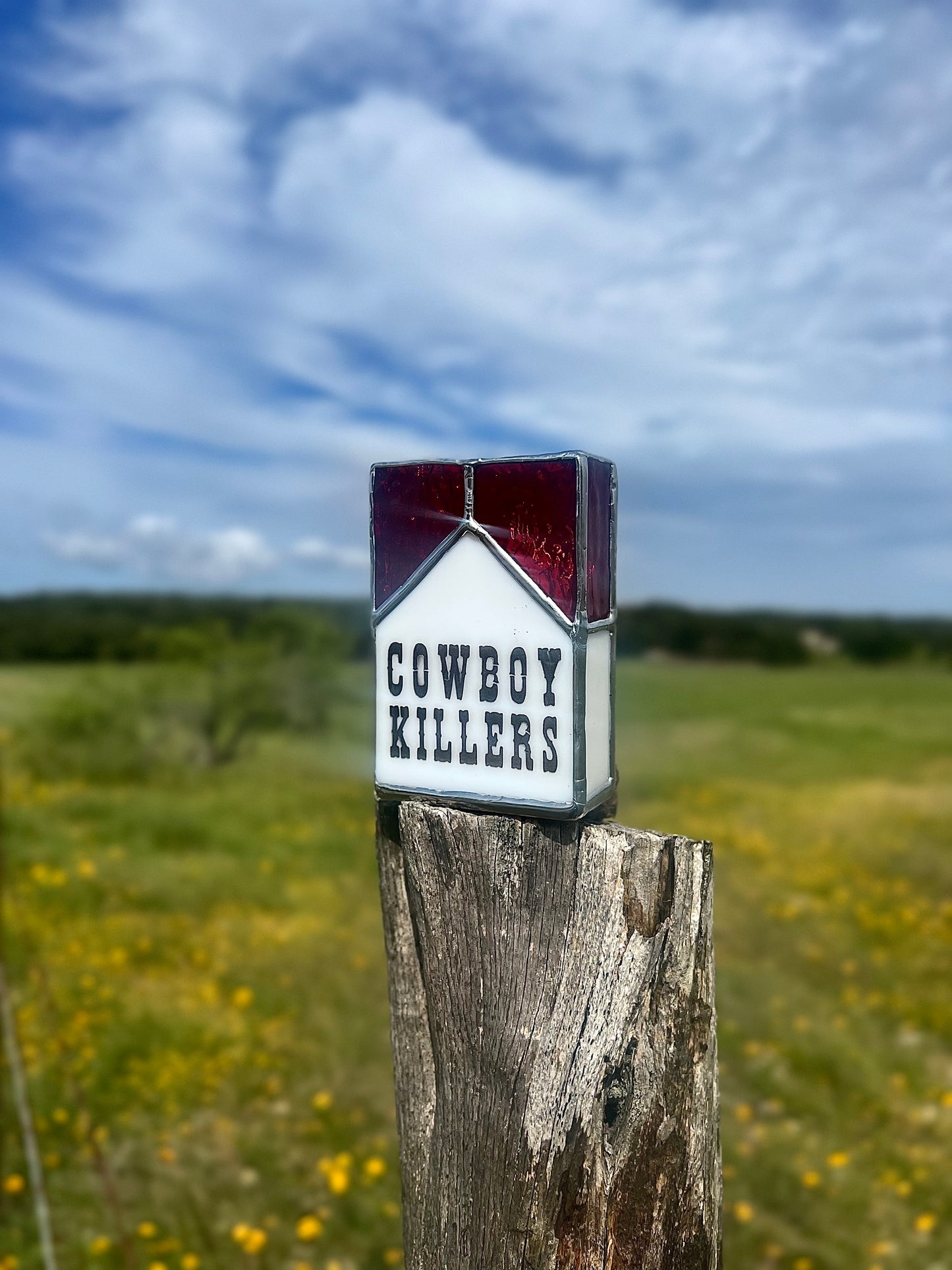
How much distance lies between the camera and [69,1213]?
418 centimetres

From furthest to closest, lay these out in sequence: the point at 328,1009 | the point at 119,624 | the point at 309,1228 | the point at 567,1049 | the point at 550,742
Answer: the point at 119,624
the point at 328,1009
the point at 309,1228
the point at 550,742
the point at 567,1049

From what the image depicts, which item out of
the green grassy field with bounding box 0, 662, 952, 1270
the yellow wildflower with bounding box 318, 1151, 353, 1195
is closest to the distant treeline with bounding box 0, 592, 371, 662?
the green grassy field with bounding box 0, 662, 952, 1270

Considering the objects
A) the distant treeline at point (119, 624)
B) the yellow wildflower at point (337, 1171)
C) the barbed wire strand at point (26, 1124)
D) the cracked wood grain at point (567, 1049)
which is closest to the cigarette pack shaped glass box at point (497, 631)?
the cracked wood grain at point (567, 1049)

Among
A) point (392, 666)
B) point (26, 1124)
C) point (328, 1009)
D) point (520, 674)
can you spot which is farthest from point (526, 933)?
point (328, 1009)

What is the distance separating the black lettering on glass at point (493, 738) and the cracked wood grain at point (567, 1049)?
0.11 m

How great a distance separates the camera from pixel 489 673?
1.79 meters

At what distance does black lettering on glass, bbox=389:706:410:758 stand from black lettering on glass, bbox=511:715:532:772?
252 millimetres

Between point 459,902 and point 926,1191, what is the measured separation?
452 cm

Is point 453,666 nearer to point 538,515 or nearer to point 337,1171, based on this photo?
point 538,515

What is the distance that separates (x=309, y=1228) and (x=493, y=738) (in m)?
3.19

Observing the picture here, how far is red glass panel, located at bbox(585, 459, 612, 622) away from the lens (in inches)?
67.6

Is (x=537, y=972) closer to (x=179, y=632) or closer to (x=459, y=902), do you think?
(x=459, y=902)

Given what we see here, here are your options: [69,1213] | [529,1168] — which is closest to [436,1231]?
[529,1168]

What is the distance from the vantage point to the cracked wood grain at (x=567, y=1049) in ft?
5.24
